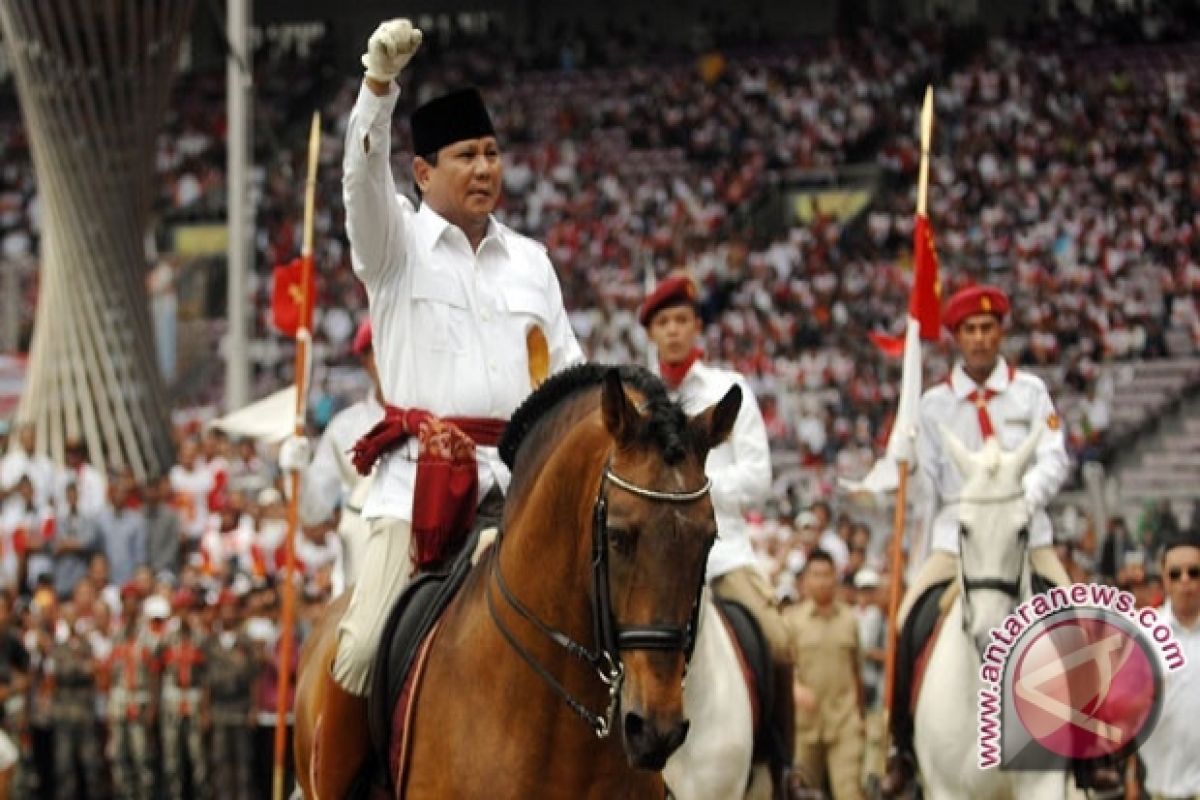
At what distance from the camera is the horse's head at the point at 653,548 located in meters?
6.01

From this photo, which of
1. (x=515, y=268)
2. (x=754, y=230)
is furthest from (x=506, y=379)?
(x=754, y=230)

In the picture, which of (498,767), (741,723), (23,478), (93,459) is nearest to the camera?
(498,767)

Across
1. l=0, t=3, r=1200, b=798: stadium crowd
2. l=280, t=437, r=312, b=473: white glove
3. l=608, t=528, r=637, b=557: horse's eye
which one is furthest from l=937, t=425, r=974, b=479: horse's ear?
l=608, t=528, r=637, b=557: horse's eye

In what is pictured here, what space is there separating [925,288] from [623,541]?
8411 millimetres

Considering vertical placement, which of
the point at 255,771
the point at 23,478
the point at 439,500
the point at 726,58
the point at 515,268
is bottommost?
the point at 255,771

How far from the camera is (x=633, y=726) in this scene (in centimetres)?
601

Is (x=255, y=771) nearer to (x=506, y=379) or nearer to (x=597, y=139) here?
(x=506, y=379)

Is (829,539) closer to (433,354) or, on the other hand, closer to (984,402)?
(984,402)

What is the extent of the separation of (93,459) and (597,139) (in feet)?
48.8

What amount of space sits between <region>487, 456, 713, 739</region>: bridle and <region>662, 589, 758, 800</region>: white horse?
3816 mm

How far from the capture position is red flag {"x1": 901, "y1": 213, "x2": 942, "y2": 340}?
1423 cm

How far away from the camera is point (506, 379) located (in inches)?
301

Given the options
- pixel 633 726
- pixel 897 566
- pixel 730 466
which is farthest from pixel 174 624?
pixel 633 726

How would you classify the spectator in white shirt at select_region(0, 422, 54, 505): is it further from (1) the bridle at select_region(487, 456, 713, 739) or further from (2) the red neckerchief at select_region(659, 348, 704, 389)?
(1) the bridle at select_region(487, 456, 713, 739)
